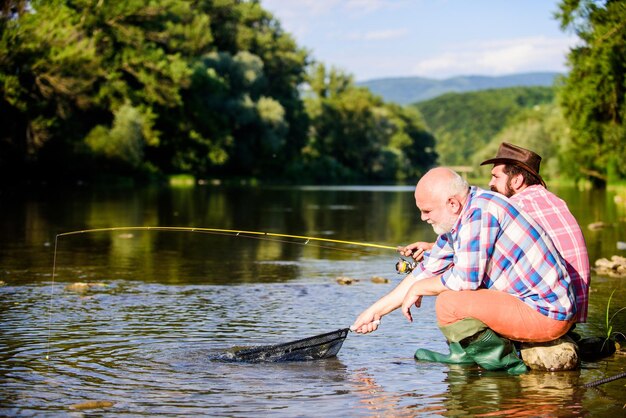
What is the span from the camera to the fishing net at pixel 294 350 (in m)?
8.14

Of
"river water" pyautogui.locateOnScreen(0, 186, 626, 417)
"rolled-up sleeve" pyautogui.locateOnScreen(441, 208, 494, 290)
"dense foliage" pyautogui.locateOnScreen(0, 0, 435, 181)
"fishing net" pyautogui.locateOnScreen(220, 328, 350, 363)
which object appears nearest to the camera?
"river water" pyautogui.locateOnScreen(0, 186, 626, 417)

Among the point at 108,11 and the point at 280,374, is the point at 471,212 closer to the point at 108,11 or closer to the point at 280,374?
the point at 280,374

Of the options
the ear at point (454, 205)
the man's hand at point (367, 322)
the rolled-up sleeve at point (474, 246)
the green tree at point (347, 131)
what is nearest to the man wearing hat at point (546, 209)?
the ear at point (454, 205)

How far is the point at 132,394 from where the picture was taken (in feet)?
22.7

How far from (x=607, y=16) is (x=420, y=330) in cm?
2890

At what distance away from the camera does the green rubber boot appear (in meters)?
7.79

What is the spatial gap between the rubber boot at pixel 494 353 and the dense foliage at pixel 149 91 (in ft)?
140

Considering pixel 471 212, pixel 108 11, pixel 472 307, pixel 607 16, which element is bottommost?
pixel 472 307

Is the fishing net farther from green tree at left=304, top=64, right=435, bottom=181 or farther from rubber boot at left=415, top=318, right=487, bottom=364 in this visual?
green tree at left=304, top=64, right=435, bottom=181

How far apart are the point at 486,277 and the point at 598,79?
111ft

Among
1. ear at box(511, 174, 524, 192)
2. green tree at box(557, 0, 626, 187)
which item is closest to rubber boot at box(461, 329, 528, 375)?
ear at box(511, 174, 524, 192)

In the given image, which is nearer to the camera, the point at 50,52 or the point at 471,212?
the point at 471,212

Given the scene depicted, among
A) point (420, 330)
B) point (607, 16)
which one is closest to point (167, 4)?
point (607, 16)

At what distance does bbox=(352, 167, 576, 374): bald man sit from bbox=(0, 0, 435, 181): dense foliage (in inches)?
1684
